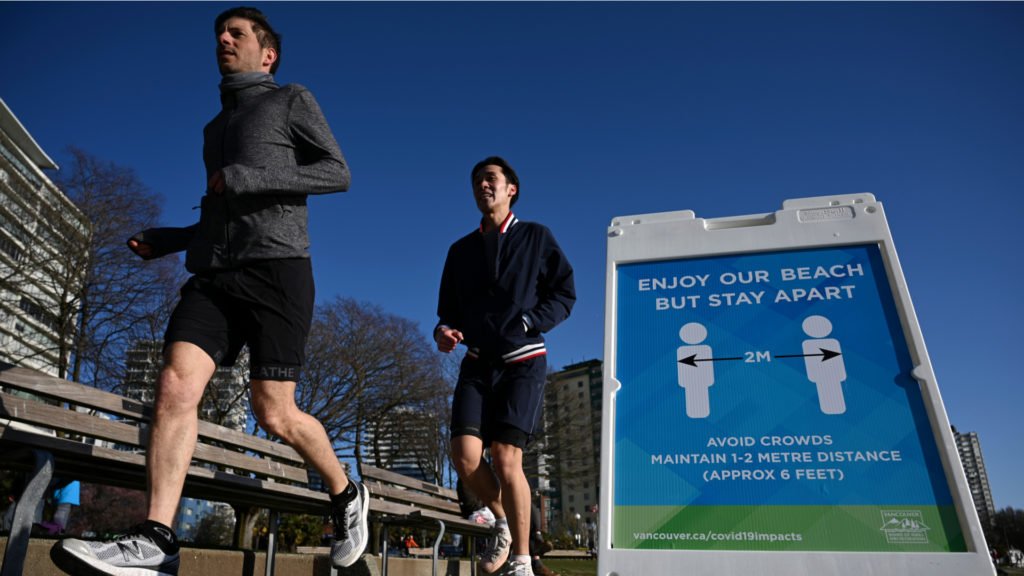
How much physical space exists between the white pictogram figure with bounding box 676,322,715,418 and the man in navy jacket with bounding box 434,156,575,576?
1073 mm

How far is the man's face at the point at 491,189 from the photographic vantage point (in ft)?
13.2

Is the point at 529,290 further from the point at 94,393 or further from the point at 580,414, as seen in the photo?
the point at 580,414

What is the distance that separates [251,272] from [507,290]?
154 cm

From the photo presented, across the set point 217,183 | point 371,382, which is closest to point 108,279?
point 371,382

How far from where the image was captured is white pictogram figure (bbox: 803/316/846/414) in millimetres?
2406

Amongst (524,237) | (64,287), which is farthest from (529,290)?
(64,287)

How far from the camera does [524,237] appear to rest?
394 centimetres

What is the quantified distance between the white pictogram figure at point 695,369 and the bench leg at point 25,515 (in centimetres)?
218

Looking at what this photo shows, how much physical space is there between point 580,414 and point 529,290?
3550cm

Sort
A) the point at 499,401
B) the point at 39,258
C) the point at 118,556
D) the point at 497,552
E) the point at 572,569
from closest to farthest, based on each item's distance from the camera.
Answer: the point at 118,556 → the point at 497,552 → the point at 499,401 → the point at 572,569 → the point at 39,258

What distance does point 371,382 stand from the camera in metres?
26.7

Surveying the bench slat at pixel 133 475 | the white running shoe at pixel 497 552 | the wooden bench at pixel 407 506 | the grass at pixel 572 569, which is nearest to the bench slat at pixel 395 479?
the wooden bench at pixel 407 506

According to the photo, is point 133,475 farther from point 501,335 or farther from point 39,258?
point 39,258

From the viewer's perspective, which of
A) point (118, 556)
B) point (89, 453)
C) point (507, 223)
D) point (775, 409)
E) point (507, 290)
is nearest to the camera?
point (118, 556)
